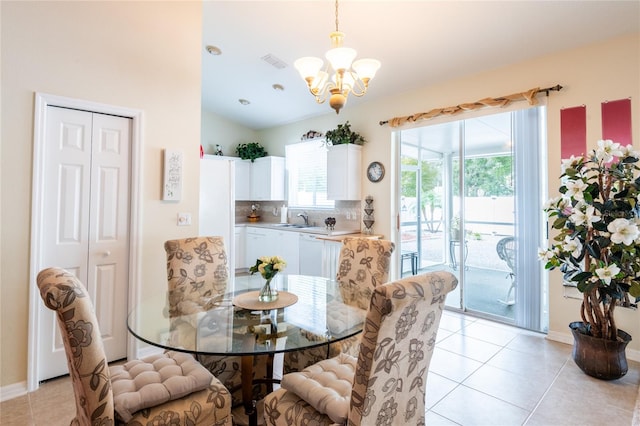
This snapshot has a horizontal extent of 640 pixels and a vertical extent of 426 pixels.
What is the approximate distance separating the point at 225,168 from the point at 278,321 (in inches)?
113

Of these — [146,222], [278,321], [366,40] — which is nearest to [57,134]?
[146,222]

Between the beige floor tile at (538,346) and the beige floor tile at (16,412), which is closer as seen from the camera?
the beige floor tile at (16,412)

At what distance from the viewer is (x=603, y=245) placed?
7.84 ft

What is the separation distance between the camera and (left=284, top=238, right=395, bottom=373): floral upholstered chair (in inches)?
82.6

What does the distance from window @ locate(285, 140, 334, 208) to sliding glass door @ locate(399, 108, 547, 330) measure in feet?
4.86

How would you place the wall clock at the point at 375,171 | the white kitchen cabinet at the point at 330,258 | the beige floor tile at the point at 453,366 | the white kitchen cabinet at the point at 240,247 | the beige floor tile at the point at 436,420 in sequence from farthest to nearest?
the white kitchen cabinet at the point at 240,247
the wall clock at the point at 375,171
the white kitchen cabinet at the point at 330,258
the beige floor tile at the point at 453,366
the beige floor tile at the point at 436,420

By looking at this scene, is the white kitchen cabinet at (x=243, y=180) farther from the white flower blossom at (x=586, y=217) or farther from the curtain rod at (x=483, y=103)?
the white flower blossom at (x=586, y=217)

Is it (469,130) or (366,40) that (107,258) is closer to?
(366,40)

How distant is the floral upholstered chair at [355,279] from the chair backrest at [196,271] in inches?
28.4

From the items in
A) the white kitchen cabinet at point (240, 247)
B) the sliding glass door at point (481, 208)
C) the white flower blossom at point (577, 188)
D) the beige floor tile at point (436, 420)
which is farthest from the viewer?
the white kitchen cabinet at point (240, 247)


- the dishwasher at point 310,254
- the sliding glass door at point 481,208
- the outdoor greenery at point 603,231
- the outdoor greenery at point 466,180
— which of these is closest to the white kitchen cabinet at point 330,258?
the dishwasher at point 310,254

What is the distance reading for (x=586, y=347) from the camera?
2543mm

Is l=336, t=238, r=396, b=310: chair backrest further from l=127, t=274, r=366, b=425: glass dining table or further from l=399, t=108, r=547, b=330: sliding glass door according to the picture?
l=399, t=108, r=547, b=330: sliding glass door

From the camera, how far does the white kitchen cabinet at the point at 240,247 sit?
605 cm
